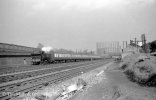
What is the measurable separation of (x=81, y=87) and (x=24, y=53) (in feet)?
104

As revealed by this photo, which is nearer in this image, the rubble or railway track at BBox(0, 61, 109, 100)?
the rubble

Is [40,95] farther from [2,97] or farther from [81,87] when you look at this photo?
[81,87]

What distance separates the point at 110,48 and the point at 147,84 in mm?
130538

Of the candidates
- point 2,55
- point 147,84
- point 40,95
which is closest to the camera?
point 40,95

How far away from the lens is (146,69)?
34.5 ft

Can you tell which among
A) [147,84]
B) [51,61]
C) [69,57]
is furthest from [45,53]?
[147,84]

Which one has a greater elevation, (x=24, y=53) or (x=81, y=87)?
(x=24, y=53)

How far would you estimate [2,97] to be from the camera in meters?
8.22

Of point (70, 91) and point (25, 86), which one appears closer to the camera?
point (70, 91)

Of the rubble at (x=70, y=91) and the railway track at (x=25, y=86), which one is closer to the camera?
the rubble at (x=70, y=91)

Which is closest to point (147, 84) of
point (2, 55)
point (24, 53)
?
point (2, 55)

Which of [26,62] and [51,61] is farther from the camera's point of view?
[26,62]

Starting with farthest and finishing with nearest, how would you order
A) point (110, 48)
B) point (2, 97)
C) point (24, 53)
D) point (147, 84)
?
1. point (110, 48)
2. point (24, 53)
3. point (147, 84)
4. point (2, 97)

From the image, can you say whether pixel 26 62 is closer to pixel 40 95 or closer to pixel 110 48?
pixel 40 95
